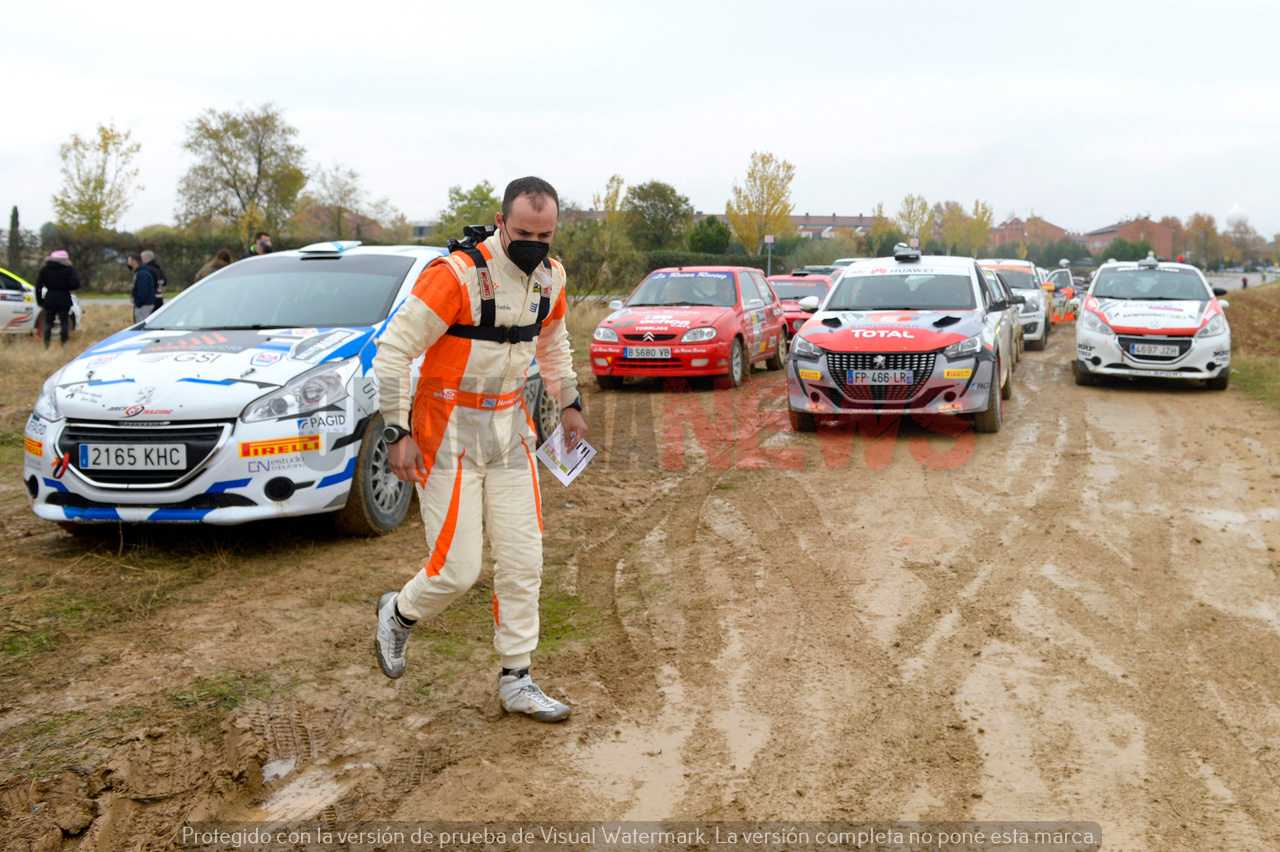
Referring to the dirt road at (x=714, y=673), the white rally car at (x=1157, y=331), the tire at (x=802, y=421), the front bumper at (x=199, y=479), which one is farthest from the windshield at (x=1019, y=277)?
the front bumper at (x=199, y=479)

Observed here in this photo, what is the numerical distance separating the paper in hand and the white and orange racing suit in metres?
0.39

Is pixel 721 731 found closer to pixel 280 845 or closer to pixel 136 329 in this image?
pixel 280 845

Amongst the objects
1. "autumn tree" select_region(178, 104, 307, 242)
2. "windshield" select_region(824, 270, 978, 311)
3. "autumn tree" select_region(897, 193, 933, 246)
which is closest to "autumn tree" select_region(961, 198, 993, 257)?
"autumn tree" select_region(897, 193, 933, 246)

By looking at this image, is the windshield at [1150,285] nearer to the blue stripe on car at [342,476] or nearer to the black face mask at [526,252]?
the blue stripe on car at [342,476]

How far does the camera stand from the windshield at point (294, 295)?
6551mm

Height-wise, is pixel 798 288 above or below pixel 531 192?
below

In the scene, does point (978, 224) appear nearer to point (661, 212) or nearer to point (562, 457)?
point (661, 212)

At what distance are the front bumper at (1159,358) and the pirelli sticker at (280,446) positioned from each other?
36.0ft

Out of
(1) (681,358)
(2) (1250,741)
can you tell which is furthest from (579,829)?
(1) (681,358)

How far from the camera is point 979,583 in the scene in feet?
18.0

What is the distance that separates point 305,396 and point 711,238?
52301 mm

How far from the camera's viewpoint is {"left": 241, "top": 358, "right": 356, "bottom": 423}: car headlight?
552 cm

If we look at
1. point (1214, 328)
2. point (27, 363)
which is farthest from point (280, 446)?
point (1214, 328)

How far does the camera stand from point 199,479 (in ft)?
17.7
